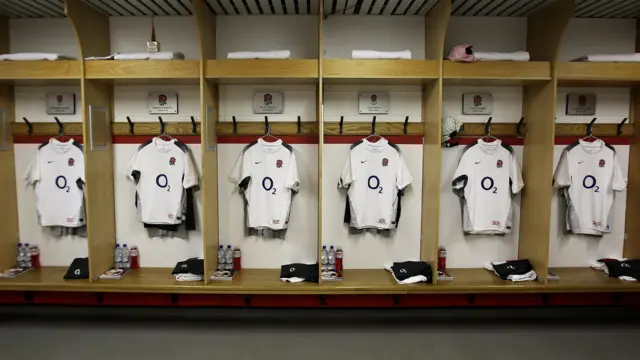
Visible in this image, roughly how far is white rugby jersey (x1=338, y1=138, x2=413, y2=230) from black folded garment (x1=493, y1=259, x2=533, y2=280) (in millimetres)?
805

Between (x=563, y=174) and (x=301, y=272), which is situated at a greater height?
(x=563, y=174)

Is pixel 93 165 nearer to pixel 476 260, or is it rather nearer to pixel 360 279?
pixel 360 279

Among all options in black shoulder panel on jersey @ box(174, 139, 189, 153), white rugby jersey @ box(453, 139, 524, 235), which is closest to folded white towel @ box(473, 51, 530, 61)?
white rugby jersey @ box(453, 139, 524, 235)

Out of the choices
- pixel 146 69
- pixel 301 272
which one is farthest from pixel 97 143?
pixel 301 272

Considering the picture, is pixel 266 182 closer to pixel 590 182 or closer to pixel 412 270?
pixel 412 270

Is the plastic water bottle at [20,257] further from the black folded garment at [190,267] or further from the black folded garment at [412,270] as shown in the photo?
the black folded garment at [412,270]

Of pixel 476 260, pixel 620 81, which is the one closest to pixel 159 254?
pixel 476 260

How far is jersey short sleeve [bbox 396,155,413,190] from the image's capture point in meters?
→ 2.77

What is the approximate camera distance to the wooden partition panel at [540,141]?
2.54 meters

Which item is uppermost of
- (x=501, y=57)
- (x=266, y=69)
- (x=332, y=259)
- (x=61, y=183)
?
(x=501, y=57)

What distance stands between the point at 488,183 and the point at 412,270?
85 cm

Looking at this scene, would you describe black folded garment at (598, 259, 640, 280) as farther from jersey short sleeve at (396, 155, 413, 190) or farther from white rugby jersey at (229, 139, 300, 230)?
white rugby jersey at (229, 139, 300, 230)

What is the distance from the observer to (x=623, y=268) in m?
2.74

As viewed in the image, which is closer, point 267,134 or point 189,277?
point 189,277
